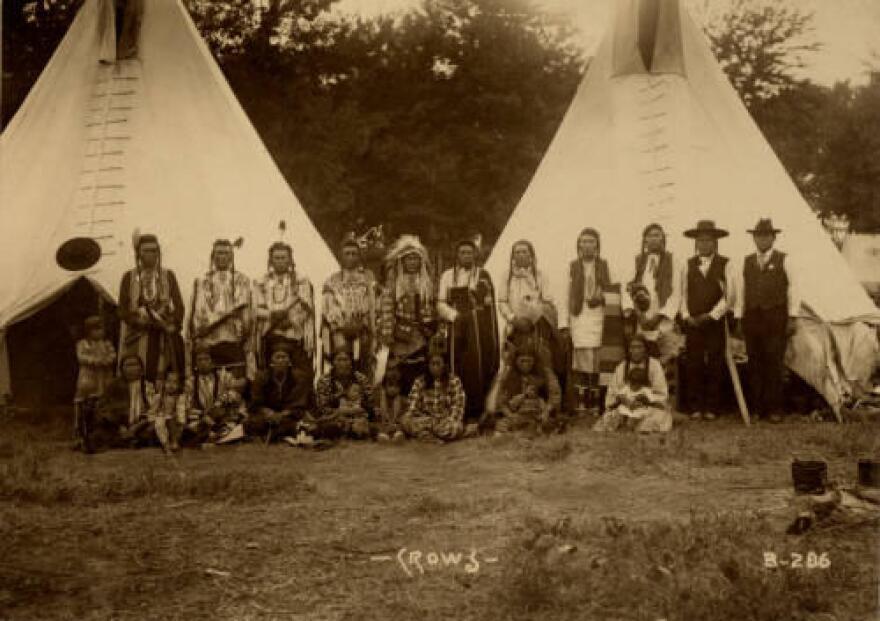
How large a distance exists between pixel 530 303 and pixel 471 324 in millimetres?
454

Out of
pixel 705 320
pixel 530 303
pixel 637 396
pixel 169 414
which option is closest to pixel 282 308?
pixel 169 414

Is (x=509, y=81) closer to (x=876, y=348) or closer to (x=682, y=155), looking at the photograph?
(x=682, y=155)

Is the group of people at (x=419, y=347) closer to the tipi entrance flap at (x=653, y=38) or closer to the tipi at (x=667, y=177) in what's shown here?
the tipi at (x=667, y=177)

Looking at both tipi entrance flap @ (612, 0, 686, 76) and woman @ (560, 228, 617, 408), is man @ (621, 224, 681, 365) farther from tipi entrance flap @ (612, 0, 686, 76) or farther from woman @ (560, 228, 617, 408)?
tipi entrance flap @ (612, 0, 686, 76)

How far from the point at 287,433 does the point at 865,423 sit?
3691 millimetres

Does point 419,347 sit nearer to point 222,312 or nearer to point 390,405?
point 390,405

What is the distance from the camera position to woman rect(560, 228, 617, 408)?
692 cm

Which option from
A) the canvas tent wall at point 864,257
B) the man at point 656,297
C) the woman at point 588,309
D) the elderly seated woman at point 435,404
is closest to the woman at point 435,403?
the elderly seated woman at point 435,404

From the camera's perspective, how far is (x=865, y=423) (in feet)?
20.6

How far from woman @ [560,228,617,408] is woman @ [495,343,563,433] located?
453 mm

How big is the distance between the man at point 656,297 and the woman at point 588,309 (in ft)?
0.68

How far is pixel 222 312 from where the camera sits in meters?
Result: 6.71

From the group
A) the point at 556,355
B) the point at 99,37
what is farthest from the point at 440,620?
the point at 99,37

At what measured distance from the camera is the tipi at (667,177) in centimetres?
744
